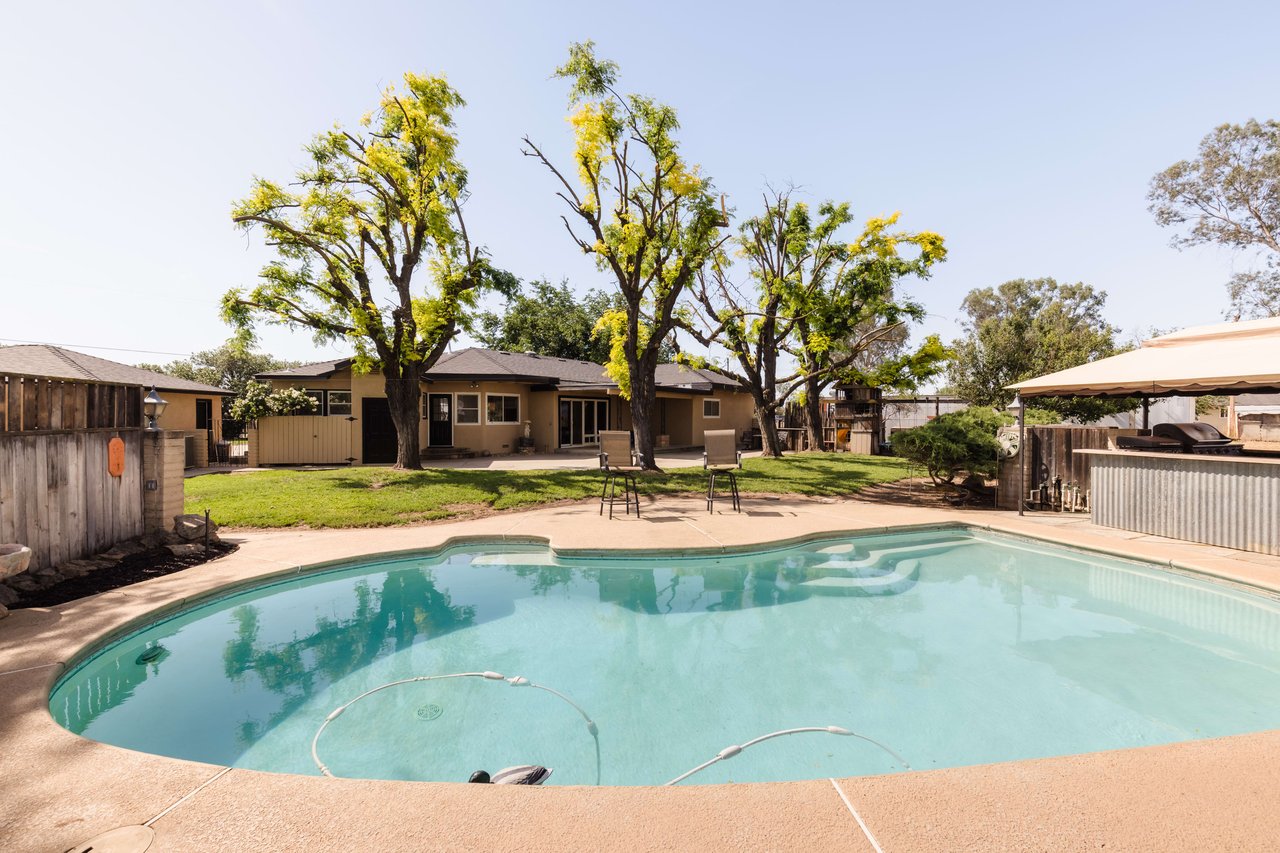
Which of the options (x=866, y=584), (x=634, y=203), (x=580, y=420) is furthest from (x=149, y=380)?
(x=866, y=584)

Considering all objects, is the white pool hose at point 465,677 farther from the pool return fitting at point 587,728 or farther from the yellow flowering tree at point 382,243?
the yellow flowering tree at point 382,243

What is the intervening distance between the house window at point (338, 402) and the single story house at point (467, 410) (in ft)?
0.11

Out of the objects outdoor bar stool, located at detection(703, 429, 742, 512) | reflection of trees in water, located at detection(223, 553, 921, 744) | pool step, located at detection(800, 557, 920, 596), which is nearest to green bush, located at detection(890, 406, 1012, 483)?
outdoor bar stool, located at detection(703, 429, 742, 512)

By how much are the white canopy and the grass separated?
182 inches

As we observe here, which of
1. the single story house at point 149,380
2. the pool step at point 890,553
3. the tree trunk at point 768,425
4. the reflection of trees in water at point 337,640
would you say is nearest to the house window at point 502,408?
the single story house at point 149,380

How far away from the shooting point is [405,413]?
44.3ft

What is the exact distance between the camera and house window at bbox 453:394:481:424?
61.7 feet

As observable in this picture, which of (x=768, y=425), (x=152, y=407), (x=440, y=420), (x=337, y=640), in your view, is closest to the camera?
(x=337, y=640)

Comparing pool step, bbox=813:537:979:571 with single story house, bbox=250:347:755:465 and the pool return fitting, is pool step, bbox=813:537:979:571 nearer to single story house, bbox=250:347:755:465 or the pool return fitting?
the pool return fitting

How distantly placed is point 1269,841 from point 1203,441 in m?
10.2

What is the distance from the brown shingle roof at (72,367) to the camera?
12.0 m

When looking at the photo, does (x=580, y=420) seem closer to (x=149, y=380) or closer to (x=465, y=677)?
(x=149, y=380)

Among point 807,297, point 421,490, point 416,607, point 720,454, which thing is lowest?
point 416,607

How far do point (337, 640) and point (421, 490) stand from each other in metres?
6.19
